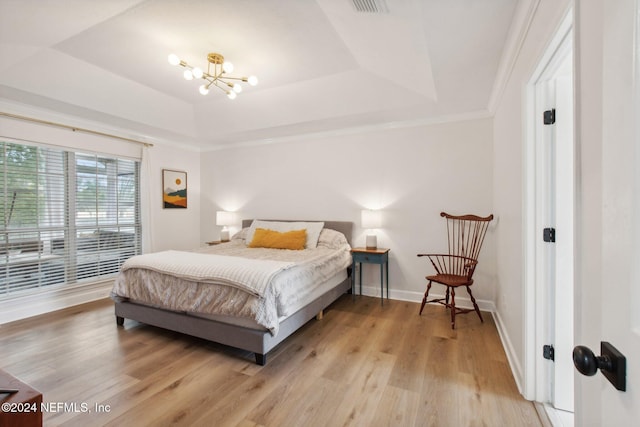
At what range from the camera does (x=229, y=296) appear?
232cm

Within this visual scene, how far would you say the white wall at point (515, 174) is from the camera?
4.89 ft

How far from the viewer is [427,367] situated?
2.19 metres

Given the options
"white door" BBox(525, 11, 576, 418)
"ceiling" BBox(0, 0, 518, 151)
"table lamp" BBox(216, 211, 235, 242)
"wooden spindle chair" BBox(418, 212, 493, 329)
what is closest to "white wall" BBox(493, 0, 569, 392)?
"white door" BBox(525, 11, 576, 418)

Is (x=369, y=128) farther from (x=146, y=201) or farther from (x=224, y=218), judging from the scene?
(x=146, y=201)

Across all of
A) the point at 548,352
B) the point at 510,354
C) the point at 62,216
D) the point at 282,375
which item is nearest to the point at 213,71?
the point at 62,216

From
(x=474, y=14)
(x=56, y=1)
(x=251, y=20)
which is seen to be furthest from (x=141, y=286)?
(x=474, y=14)

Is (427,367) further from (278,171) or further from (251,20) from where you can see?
(278,171)

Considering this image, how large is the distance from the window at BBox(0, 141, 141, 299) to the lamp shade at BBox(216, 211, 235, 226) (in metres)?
1.18

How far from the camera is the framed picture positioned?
15.5ft

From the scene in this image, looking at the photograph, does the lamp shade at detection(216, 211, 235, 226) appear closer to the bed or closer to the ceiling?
the ceiling

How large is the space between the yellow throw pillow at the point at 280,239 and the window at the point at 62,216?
1.98 meters

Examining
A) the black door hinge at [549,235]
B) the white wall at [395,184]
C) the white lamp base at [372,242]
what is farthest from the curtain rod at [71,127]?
the black door hinge at [549,235]

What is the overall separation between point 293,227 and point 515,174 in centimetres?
280

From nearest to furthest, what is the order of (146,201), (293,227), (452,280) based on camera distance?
(452,280) < (293,227) < (146,201)
